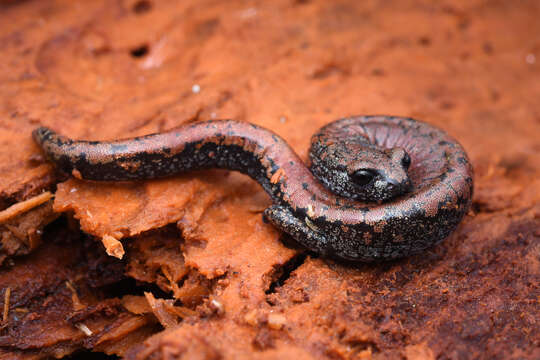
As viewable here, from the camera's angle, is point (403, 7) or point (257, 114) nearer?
point (257, 114)

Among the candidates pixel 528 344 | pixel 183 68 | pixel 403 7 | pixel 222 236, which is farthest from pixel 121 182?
pixel 403 7

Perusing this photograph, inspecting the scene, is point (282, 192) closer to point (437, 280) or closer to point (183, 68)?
point (437, 280)

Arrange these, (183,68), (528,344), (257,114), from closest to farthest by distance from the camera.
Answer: (528,344) < (257,114) < (183,68)

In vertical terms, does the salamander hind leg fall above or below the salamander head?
below

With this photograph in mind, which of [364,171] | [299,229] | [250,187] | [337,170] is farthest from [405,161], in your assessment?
[250,187]

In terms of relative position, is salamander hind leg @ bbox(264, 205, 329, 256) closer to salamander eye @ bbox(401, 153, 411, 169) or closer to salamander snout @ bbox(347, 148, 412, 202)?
salamander snout @ bbox(347, 148, 412, 202)

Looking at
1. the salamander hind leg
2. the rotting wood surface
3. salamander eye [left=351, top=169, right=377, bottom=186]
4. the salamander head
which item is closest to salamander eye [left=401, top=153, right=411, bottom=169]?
the salamander head

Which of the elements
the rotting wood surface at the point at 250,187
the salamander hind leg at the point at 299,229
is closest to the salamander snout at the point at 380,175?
the salamander hind leg at the point at 299,229

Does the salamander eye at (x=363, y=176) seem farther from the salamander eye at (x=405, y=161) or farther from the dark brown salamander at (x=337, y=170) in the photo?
the salamander eye at (x=405, y=161)
